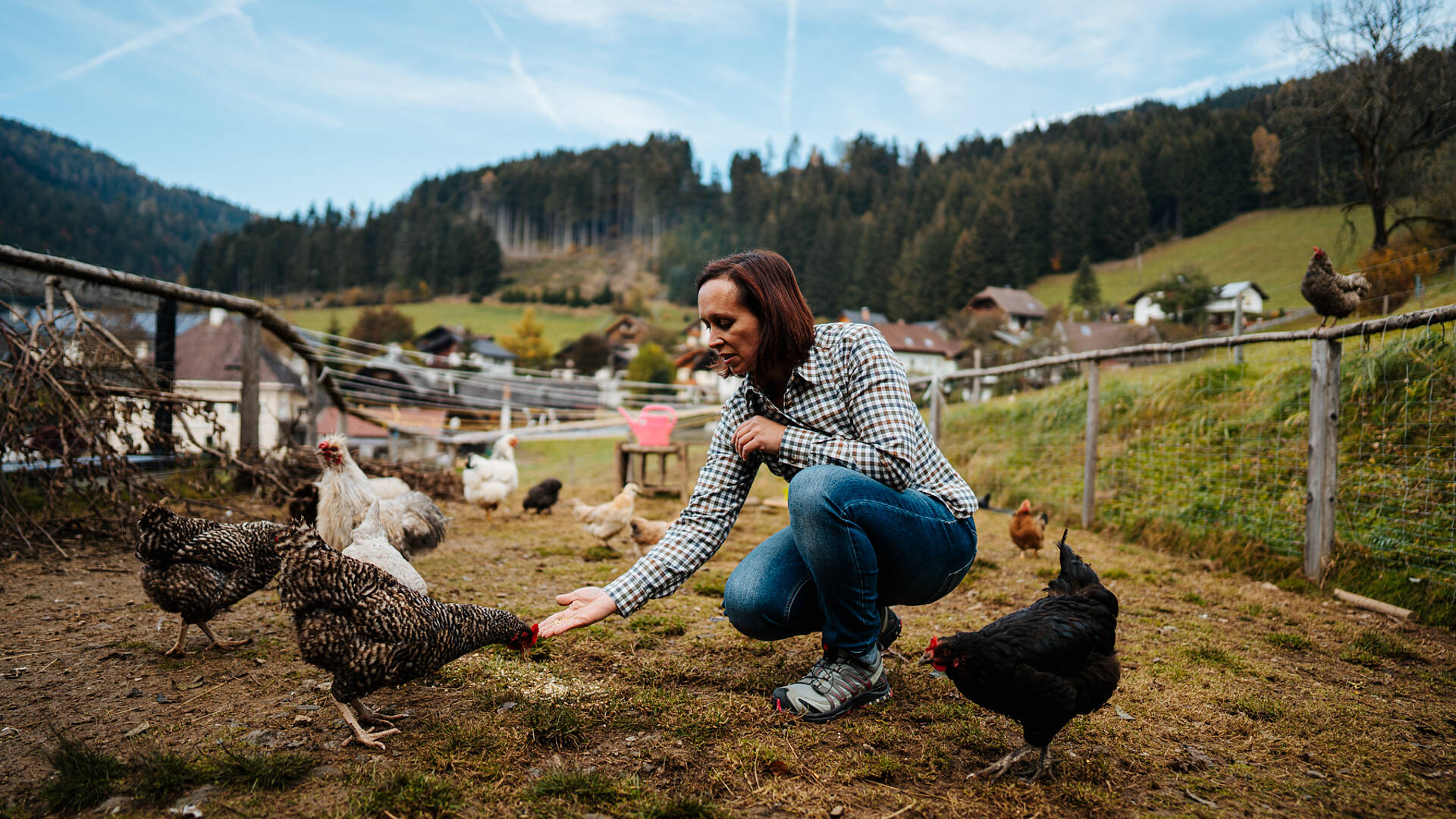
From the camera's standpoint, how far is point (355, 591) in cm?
204

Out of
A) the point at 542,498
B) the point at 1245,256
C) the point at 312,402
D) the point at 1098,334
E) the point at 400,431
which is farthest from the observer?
the point at 1245,256

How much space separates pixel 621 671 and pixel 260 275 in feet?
235

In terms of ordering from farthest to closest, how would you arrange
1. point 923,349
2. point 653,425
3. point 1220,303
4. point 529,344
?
point 529,344 → point 923,349 → point 1220,303 → point 653,425

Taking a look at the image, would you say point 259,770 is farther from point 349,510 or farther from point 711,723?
point 349,510

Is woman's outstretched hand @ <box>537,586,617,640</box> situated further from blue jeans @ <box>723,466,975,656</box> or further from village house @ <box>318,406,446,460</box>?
village house @ <box>318,406,446,460</box>

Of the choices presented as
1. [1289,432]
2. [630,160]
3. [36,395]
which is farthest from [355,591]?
[630,160]

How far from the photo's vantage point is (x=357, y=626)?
2.00 meters

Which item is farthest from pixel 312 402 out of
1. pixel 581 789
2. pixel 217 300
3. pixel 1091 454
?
pixel 1091 454

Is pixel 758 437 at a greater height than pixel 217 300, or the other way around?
pixel 217 300

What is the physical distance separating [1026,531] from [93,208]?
8759 cm

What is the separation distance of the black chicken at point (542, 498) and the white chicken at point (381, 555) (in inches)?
137

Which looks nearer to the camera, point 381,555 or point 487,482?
point 381,555

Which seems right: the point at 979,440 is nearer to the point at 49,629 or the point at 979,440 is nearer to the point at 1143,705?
the point at 1143,705

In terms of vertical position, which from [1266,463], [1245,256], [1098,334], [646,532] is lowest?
[646,532]
